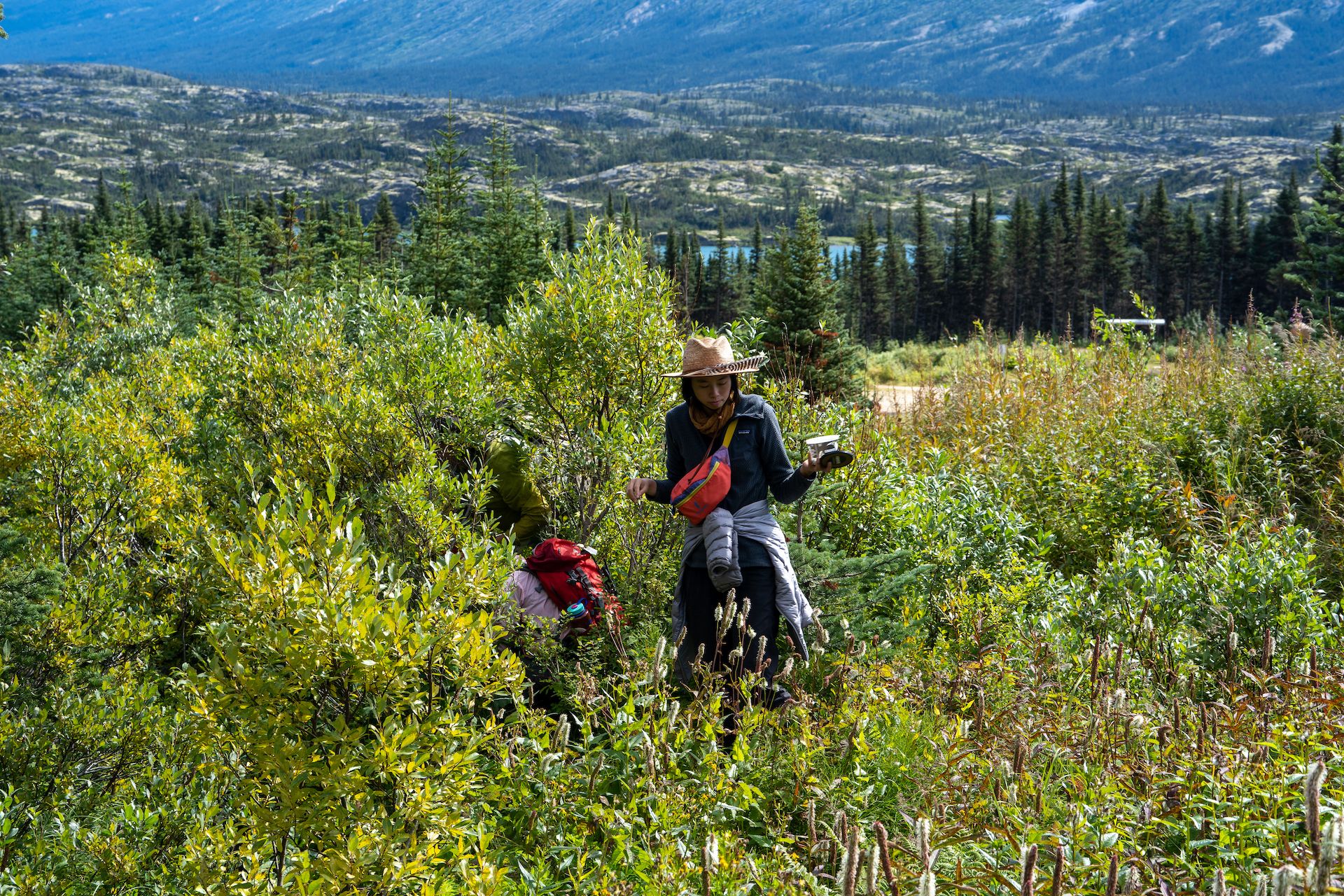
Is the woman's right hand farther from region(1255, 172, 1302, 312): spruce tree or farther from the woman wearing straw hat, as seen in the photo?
region(1255, 172, 1302, 312): spruce tree

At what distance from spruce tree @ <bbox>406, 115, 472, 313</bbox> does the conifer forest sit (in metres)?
12.9

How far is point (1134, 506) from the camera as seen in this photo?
6.38m

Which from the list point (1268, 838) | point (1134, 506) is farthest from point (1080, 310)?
point (1268, 838)

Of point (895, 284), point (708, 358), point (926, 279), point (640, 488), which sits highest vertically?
point (708, 358)

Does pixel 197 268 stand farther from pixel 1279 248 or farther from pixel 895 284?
pixel 1279 248

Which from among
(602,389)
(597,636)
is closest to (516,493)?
(602,389)

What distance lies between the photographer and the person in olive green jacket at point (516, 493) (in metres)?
5.59

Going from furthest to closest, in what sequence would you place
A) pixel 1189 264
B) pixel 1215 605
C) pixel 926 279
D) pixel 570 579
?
pixel 926 279
pixel 1189 264
pixel 570 579
pixel 1215 605

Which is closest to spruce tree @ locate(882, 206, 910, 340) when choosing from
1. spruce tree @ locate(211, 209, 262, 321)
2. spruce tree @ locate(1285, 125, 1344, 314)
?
spruce tree @ locate(1285, 125, 1344, 314)

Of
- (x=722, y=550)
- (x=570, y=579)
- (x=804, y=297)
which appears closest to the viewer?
(x=722, y=550)

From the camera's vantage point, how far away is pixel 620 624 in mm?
4750

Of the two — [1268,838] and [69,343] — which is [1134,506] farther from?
[69,343]

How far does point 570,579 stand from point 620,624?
1.18 feet

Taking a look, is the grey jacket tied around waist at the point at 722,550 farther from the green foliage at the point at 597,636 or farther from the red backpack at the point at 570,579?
the red backpack at the point at 570,579
